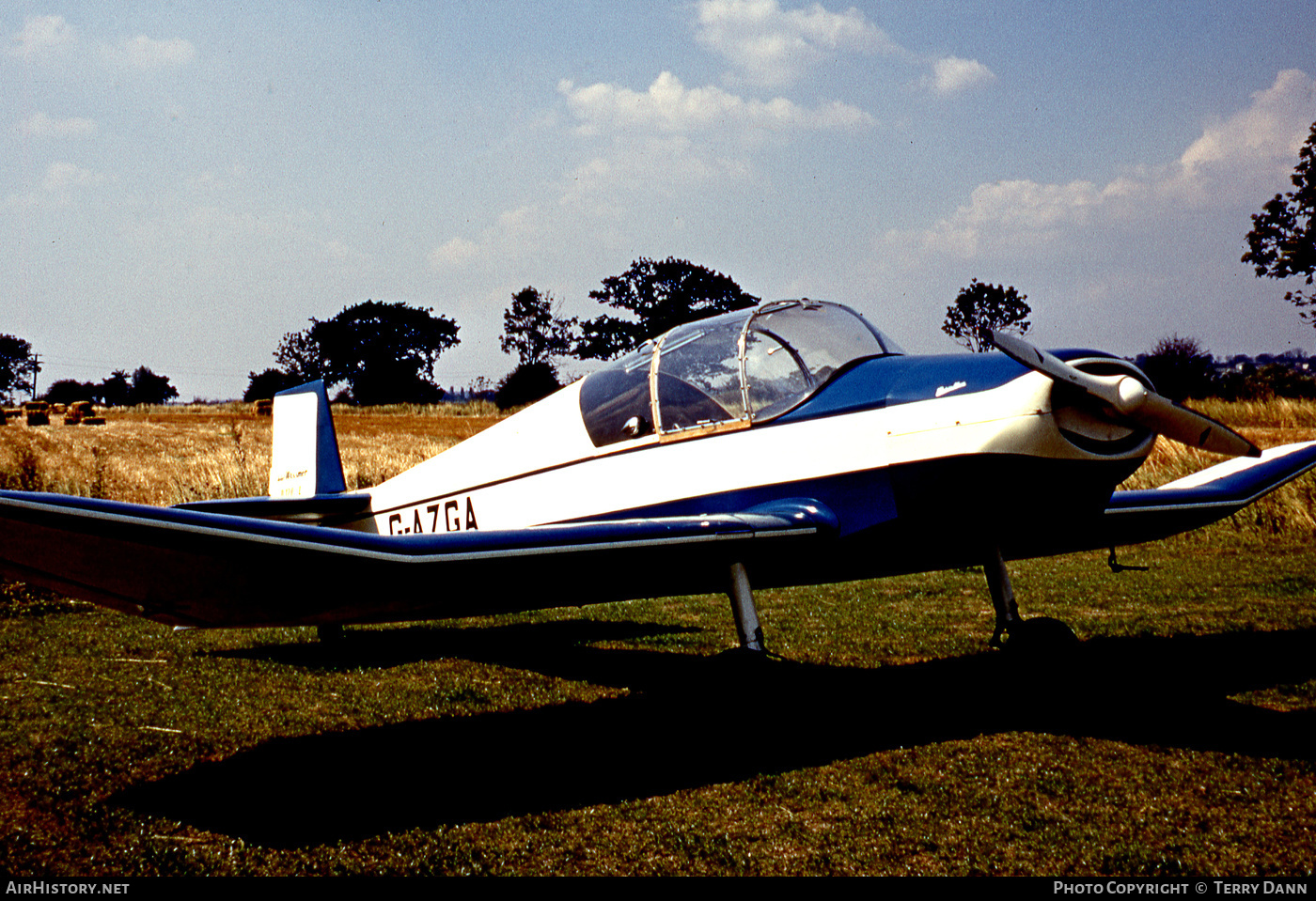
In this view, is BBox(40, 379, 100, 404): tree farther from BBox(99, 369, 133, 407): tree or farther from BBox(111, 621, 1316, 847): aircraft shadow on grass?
BBox(111, 621, 1316, 847): aircraft shadow on grass

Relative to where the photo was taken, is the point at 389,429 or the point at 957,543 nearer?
the point at 957,543

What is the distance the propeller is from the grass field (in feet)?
4.94

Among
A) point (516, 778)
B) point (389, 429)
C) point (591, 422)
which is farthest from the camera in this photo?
point (389, 429)

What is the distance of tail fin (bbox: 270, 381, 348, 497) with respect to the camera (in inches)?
305

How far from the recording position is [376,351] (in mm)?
93875

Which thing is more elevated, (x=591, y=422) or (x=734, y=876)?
(x=591, y=422)

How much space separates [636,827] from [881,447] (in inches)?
87.8

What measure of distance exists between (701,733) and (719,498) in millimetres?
1268

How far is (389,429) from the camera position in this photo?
38.6 meters

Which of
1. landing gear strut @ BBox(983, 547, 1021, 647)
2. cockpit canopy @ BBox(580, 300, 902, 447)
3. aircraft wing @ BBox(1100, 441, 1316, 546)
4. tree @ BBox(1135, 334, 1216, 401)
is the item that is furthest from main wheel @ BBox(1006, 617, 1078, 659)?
tree @ BBox(1135, 334, 1216, 401)

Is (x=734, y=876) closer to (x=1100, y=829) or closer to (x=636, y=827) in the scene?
(x=636, y=827)

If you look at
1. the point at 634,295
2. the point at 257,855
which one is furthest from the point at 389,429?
the point at 257,855

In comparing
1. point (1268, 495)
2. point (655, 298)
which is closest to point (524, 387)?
point (655, 298)

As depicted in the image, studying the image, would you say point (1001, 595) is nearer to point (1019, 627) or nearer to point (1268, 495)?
point (1019, 627)
